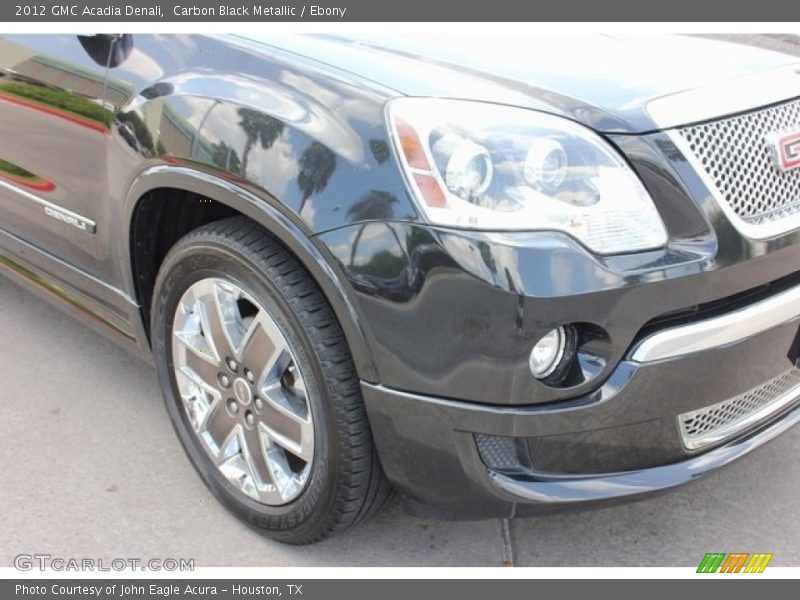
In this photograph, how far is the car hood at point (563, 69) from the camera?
6.78 ft

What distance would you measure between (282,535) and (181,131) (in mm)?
1137

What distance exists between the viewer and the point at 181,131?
235 cm

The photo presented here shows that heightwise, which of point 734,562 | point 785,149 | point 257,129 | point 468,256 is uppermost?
point 785,149

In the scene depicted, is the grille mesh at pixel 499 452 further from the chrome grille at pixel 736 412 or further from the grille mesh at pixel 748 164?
the grille mesh at pixel 748 164

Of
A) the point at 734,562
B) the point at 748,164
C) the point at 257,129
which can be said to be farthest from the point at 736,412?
the point at 257,129

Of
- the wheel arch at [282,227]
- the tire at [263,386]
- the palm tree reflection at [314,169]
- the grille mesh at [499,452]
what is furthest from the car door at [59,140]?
the grille mesh at [499,452]

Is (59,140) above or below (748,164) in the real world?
below

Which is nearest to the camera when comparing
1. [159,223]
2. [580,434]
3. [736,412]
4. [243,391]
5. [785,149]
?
[580,434]

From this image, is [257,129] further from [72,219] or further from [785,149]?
[785,149]

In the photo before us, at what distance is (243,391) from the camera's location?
2.49 metres

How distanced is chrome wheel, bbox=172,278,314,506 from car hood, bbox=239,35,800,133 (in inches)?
26.8

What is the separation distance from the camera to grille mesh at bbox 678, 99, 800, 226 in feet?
Answer: 6.73

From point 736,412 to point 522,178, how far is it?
2.90 feet

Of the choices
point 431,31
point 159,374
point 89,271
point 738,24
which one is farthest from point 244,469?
point 738,24
